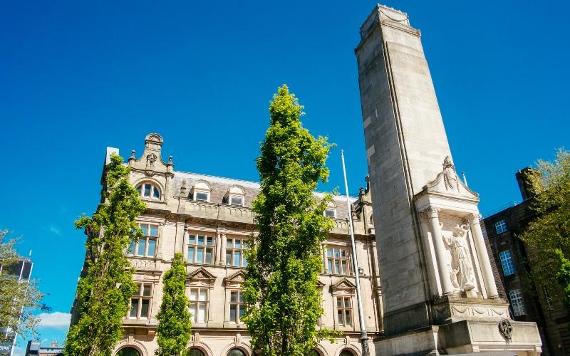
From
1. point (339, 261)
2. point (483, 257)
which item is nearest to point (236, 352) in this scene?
point (339, 261)

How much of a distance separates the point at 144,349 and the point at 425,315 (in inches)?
767

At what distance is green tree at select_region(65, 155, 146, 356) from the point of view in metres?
17.7

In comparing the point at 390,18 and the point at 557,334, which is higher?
the point at 390,18

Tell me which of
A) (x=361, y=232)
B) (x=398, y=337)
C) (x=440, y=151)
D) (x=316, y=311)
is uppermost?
(x=361, y=232)

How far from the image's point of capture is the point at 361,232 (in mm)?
36250

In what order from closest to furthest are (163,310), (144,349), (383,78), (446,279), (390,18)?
(446,279) < (383,78) < (390,18) < (163,310) < (144,349)

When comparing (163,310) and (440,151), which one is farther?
(163,310)

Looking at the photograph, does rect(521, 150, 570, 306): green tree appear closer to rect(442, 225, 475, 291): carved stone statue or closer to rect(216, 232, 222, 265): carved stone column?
rect(442, 225, 475, 291): carved stone statue

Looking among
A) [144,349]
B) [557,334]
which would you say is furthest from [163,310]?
[557,334]

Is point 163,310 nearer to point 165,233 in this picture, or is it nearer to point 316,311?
point 165,233

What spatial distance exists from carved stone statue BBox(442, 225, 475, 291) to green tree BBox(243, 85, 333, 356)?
16.1 ft

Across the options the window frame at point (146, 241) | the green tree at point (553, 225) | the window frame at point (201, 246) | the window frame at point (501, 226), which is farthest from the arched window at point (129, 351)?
the window frame at point (501, 226)

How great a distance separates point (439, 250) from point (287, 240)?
18.7 ft

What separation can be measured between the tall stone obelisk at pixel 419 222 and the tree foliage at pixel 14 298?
2399cm
